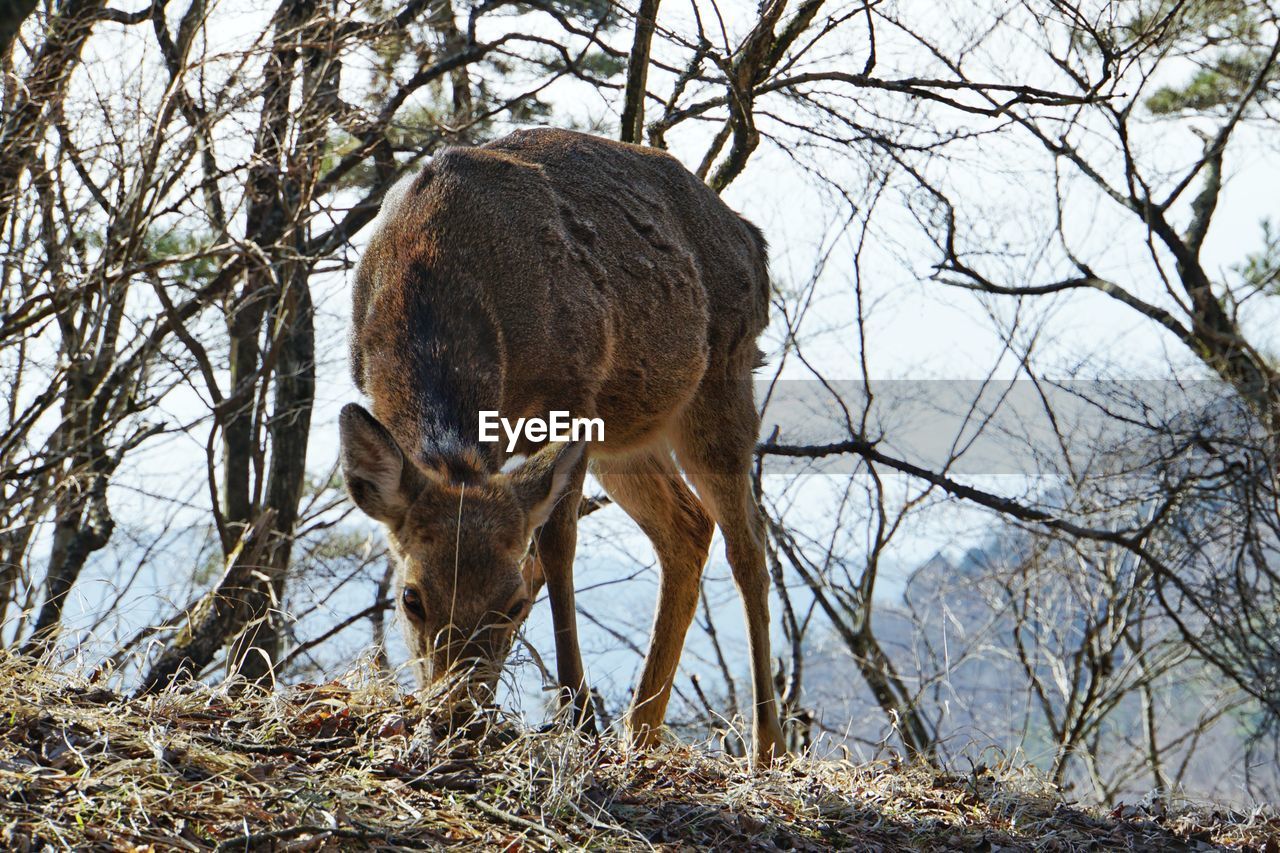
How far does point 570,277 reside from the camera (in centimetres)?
618

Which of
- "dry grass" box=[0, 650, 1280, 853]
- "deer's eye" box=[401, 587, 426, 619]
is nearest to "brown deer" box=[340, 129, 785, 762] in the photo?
"deer's eye" box=[401, 587, 426, 619]

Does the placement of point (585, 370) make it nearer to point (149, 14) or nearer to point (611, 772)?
point (611, 772)

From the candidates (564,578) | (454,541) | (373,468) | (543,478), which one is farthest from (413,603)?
(564,578)

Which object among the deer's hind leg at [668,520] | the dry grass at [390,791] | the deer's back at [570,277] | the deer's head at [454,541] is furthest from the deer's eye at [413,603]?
the deer's hind leg at [668,520]

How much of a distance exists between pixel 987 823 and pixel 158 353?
255 inches

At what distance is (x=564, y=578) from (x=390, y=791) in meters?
2.13

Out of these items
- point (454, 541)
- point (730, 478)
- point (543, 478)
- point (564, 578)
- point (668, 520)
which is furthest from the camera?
point (668, 520)

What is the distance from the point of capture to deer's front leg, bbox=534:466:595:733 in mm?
5820

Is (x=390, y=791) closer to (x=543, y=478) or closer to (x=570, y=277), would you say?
(x=543, y=478)

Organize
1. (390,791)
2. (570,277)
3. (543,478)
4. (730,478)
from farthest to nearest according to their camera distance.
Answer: (730,478) < (570,277) < (543,478) < (390,791)

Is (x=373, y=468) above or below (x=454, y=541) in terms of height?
above

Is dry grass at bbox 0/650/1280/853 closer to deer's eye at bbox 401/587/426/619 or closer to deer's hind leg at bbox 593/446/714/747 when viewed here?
deer's eye at bbox 401/587/426/619

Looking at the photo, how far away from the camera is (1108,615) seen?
42.8 ft

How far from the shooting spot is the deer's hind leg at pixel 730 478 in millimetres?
7266
